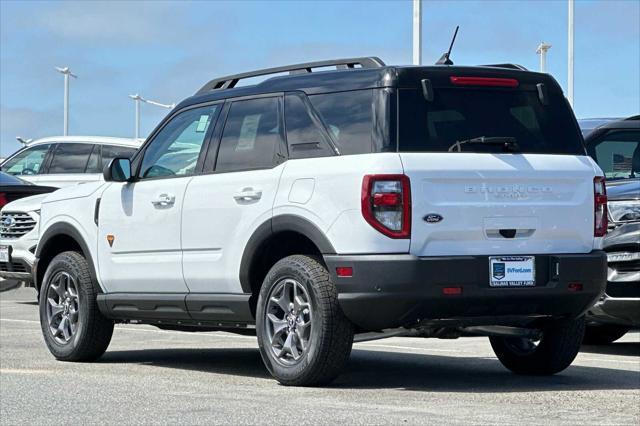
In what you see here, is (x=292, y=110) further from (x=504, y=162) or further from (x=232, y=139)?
(x=504, y=162)

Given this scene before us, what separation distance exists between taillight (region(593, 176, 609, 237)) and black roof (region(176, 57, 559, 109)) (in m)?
0.75

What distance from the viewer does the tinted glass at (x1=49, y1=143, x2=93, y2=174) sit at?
22219mm

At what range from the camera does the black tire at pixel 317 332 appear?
881 cm

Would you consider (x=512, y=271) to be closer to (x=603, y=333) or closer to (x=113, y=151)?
(x=603, y=333)

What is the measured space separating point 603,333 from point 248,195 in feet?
16.5

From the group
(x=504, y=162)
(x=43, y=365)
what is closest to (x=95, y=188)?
(x=43, y=365)

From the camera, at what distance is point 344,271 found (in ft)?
28.7

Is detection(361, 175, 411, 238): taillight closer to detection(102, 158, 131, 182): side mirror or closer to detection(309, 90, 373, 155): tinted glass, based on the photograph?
detection(309, 90, 373, 155): tinted glass

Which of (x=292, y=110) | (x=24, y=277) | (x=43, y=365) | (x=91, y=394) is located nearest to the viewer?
(x=91, y=394)

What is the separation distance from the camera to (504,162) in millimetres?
9062

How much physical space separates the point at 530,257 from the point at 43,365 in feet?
12.7

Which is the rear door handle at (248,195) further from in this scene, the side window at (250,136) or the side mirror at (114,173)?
the side mirror at (114,173)

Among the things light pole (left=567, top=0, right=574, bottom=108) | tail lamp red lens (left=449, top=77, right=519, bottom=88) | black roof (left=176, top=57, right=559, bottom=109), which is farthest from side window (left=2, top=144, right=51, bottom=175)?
light pole (left=567, top=0, right=574, bottom=108)

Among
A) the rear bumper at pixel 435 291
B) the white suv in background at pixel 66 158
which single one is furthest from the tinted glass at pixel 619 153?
the white suv in background at pixel 66 158
